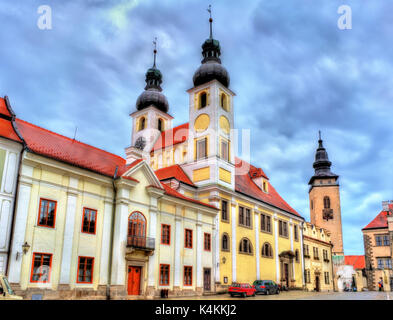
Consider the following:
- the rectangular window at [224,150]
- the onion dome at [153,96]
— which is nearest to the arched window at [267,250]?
the rectangular window at [224,150]

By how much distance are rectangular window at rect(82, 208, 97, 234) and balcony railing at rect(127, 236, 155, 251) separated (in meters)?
2.53

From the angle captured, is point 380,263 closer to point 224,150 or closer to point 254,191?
point 254,191

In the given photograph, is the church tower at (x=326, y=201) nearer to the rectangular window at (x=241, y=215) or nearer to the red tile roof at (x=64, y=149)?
the rectangular window at (x=241, y=215)

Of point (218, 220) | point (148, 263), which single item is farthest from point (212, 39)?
point (148, 263)

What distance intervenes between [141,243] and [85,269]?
13.8 ft

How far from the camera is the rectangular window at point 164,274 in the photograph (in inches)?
1079

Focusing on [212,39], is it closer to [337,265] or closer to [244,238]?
[244,238]

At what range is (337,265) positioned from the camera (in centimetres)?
6538

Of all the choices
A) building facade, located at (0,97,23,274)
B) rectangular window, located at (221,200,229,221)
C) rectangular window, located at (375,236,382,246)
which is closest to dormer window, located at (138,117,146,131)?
rectangular window, located at (221,200,229,221)

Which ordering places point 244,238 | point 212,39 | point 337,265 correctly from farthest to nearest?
point 337,265 → point 212,39 → point 244,238

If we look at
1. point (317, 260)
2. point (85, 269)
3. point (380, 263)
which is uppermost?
point (317, 260)

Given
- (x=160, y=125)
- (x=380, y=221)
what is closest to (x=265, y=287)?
(x=160, y=125)

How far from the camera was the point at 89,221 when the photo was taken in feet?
76.4
